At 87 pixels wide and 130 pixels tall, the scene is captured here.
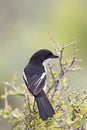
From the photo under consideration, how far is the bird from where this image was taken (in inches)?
166

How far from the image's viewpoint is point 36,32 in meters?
12.2

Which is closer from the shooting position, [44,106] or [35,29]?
[44,106]

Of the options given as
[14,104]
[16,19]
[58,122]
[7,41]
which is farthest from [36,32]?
[58,122]

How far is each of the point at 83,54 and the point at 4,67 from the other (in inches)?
59.3

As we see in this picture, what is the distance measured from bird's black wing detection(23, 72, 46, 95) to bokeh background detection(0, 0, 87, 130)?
3930 millimetres

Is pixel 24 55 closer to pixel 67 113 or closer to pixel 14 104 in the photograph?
pixel 14 104

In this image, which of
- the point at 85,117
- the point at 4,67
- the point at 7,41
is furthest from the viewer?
the point at 7,41

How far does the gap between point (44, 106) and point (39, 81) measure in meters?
0.42

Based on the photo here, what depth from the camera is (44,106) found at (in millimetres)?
Answer: 4359

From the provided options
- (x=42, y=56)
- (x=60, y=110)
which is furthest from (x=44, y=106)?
(x=42, y=56)

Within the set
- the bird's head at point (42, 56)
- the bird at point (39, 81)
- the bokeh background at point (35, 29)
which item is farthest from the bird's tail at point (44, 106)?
the bokeh background at point (35, 29)

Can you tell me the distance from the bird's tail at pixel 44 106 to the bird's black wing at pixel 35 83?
4 cm

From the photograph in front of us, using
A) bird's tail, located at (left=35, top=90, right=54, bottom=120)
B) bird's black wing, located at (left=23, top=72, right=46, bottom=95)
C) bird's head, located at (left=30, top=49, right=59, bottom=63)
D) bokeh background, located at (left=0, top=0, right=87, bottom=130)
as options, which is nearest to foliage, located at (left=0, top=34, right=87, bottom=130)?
bird's tail, located at (left=35, top=90, right=54, bottom=120)

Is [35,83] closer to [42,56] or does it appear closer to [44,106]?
[44,106]
